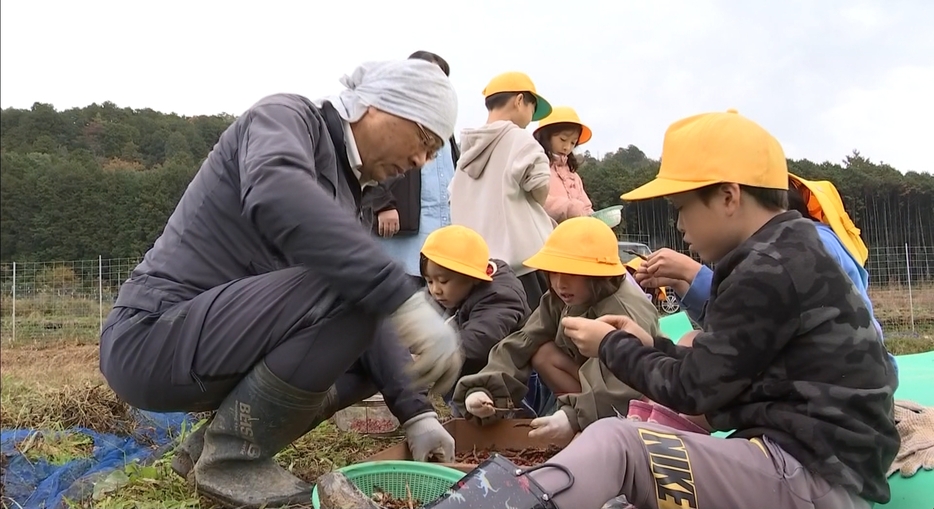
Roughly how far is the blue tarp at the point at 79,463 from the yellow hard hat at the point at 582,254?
141 centimetres

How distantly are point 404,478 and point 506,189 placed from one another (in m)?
1.94

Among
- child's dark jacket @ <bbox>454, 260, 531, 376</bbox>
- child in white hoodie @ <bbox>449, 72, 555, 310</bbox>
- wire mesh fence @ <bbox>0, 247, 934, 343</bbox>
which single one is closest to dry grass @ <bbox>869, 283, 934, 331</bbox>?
wire mesh fence @ <bbox>0, 247, 934, 343</bbox>

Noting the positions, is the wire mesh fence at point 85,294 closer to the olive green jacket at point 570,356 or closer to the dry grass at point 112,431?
the dry grass at point 112,431

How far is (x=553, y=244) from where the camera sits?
8.21 feet

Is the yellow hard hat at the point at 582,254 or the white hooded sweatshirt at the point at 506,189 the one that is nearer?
the yellow hard hat at the point at 582,254

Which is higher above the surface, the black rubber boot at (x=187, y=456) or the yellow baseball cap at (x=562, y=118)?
the yellow baseball cap at (x=562, y=118)

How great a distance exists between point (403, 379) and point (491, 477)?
2.97 feet

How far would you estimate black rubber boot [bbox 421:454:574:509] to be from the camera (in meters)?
1.22

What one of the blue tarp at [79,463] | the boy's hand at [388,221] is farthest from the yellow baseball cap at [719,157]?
the boy's hand at [388,221]

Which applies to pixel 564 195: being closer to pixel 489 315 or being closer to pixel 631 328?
pixel 489 315

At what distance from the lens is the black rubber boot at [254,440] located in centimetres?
167

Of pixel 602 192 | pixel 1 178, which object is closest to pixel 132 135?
pixel 602 192

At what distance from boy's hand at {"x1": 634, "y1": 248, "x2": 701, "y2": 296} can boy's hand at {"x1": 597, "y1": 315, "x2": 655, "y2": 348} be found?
1.64 feet

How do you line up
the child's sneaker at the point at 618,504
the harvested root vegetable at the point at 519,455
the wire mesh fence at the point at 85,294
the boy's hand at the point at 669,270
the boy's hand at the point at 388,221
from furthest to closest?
the wire mesh fence at the point at 85,294 → the boy's hand at the point at 388,221 → the harvested root vegetable at the point at 519,455 → the boy's hand at the point at 669,270 → the child's sneaker at the point at 618,504
